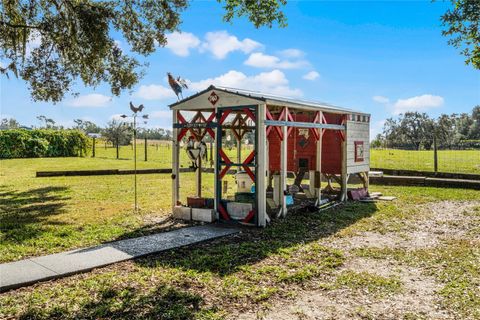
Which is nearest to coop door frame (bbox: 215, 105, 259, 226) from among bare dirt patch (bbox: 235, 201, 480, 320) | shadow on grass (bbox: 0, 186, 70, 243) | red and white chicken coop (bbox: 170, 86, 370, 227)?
red and white chicken coop (bbox: 170, 86, 370, 227)

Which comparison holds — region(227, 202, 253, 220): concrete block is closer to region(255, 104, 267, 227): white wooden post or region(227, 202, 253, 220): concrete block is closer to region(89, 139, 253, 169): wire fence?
region(255, 104, 267, 227): white wooden post

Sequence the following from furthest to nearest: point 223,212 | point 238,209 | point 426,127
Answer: point 426,127
point 223,212
point 238,209

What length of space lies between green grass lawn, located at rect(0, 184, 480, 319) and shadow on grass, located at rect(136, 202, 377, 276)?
0.02 metres

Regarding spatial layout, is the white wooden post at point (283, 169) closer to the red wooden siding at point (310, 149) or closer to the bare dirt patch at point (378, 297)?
the bare dirt patch at point (378, 297)

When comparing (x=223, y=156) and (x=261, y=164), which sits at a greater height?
(x=223, y=156)

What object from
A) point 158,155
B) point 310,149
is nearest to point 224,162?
point 310,149

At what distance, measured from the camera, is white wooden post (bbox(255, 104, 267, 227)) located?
7.86m

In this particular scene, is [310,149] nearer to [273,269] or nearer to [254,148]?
[254,148]

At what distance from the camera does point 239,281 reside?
4949 millimetres

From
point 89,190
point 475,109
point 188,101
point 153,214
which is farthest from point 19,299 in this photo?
point 475,109

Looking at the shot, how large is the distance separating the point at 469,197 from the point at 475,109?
9193 cm

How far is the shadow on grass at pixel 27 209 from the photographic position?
24.3ft

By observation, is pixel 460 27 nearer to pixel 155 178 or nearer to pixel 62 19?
pixel 62 19

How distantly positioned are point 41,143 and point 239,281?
28.1 metres
